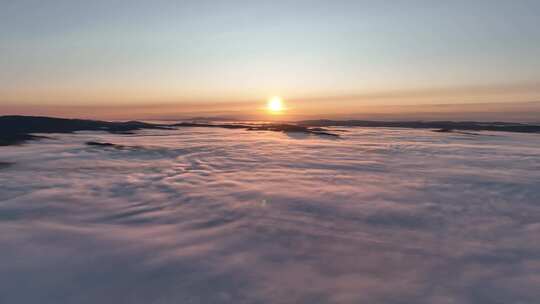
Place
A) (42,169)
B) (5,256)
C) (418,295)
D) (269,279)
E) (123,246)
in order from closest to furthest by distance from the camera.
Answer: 1. (418,295)
2. (269,279)
3. (5,256)
4. (123,246)
5. (42,169)

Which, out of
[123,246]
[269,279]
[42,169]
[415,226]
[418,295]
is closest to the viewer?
[418,295]

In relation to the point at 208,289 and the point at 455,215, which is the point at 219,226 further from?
the point at 455,215

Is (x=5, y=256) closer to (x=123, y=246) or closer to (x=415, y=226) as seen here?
(x=123, y=246)

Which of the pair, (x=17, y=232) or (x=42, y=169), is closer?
(x=17, y=232)

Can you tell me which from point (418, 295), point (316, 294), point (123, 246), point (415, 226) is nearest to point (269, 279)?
point (316, 294)

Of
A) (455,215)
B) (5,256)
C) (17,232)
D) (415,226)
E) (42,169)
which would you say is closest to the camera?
(5,256)

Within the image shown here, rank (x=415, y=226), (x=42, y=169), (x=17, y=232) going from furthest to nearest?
(x=42, y=169), (x=415, y=226), (x=17, y=232)

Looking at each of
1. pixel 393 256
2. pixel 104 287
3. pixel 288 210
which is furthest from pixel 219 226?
pixel 393 256

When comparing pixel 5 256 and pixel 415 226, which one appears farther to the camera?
pixel 415 226
